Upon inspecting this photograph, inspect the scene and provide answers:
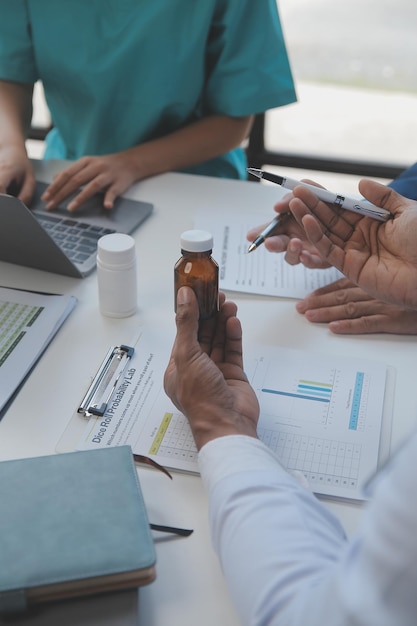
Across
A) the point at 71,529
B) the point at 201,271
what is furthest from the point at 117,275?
the point at 71,529

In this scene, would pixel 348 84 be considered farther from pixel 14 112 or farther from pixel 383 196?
pixel 383 196

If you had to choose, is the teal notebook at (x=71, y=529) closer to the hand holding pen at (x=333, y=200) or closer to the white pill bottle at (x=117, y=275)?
the white pill bottle at (x=117, y=275)

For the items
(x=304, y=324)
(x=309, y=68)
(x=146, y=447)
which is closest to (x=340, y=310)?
(x=304, y=324)

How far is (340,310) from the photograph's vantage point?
1067 millimetres

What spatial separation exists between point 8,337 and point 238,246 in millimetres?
453

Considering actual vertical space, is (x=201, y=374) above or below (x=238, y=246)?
above

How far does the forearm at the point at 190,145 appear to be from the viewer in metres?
1.48

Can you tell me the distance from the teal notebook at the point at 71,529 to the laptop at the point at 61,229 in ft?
1.49

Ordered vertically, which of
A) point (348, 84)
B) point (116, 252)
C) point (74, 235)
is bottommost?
point (348, 84)

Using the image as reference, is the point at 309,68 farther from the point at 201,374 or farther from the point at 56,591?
the point at 56,591

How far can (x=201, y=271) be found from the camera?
973 mm

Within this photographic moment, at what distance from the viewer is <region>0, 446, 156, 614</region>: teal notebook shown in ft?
2.00

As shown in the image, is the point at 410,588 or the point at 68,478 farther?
the point at 68,478

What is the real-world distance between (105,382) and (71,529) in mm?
300
